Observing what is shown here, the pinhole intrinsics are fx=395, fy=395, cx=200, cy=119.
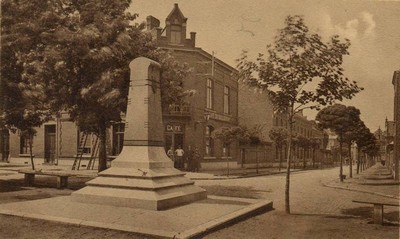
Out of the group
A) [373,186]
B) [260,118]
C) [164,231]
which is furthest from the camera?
[260,118]

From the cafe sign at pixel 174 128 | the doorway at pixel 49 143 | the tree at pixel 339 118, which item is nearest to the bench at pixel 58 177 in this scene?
the cafe sign at pixel 174 128

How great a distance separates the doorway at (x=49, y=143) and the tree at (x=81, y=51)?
1554 cm

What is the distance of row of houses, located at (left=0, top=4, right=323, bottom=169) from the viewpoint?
83.6 ft

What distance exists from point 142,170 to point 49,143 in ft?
73.6

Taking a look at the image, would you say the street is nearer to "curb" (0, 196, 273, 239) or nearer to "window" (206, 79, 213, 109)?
"curb" (0, 196, 273, 239)

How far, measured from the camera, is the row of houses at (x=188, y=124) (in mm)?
25469

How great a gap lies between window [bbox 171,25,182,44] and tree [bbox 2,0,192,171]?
8837 millimetres

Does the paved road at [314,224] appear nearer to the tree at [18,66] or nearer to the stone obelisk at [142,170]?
the stone obelisk at [142,170]

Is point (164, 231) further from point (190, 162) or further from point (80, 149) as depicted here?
point (80, 149)

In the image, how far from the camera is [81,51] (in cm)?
1263

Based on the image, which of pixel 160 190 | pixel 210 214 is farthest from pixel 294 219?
pixel 160 190

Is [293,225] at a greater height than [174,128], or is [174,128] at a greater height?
[174,128]

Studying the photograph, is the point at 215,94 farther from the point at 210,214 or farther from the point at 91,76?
the point at 210,214

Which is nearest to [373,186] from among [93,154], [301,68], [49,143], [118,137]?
[301,68]
